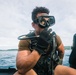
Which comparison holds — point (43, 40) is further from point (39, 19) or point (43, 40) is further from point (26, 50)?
point (26, 50)

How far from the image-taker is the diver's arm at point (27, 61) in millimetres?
3705

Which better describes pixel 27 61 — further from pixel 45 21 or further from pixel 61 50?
pixel 61 50

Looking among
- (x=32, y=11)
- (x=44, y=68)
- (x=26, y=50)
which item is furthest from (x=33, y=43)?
(x=32, y=11)

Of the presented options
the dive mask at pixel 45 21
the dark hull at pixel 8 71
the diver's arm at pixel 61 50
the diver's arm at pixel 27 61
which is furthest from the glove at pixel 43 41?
the dark hull at pixel 8 71

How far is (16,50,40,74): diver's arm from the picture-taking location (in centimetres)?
371

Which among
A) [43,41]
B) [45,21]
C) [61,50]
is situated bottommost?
[61,50]

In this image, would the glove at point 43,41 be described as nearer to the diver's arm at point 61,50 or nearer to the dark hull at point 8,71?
the diver's arm at point 61,50

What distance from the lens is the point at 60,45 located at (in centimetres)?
489

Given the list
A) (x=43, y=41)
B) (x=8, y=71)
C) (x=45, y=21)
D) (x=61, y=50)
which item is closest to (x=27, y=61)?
(x=43, y=41)

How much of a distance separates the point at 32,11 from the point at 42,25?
3.43 feet

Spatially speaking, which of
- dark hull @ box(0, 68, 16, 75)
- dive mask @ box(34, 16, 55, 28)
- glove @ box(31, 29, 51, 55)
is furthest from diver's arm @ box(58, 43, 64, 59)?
dark hull @ box(0, 68, 16, 75)

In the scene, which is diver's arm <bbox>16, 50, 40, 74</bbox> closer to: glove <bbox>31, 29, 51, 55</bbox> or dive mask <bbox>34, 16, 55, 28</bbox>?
glove <bbox>31, 29, 51, 55</bbox>

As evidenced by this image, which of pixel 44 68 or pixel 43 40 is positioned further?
pixel 44 68

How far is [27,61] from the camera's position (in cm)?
380
